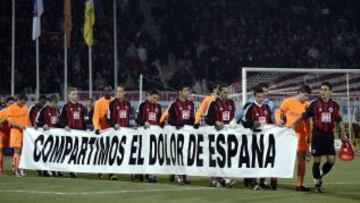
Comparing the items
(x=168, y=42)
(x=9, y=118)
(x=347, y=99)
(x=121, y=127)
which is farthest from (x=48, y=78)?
(x=121, y=127)

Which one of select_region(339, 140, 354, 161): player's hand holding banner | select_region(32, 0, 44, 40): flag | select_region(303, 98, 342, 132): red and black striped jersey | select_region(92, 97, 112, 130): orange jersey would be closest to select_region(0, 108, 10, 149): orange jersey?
select_region(92, 97, 112, 130): orange jersey

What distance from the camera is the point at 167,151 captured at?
15203 mm

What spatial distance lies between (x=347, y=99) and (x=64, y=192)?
15798 mm

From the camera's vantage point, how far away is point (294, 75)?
1057 inches

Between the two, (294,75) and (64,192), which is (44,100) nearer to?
(64,192)

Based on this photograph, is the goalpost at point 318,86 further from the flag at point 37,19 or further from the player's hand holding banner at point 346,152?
the player's hand holding banner at point 346,152

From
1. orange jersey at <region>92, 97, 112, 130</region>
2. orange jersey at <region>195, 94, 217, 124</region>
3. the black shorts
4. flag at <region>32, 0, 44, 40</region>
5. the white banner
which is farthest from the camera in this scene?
flag at <region>32, 0, 44, 40</region>

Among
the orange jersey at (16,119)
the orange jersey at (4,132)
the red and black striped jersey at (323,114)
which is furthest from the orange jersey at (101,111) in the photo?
the red and black striped jersey at (323,114)

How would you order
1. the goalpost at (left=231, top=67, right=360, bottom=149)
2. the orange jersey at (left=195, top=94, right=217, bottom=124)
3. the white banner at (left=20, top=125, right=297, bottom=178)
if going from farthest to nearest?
1. the goalpost at (left=231, top=67, right=360, bottom=149)
2. the orange jersey at (left=195, top=94, right=217, bottom=124)
3. the white banner at (left=20, top=125, right=297, bottom=178)

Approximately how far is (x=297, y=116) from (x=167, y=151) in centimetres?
256

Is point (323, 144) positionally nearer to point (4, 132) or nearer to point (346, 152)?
point (346, 152)

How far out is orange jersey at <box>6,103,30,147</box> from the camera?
17.9m

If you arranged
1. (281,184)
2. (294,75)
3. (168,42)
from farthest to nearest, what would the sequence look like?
(168,42) → (294,75) → (281,184)

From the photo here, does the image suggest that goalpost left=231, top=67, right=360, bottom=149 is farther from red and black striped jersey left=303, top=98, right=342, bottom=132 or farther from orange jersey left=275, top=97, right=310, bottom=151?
red and black striped jersey left=303, top=98, right=342, bottom=132
